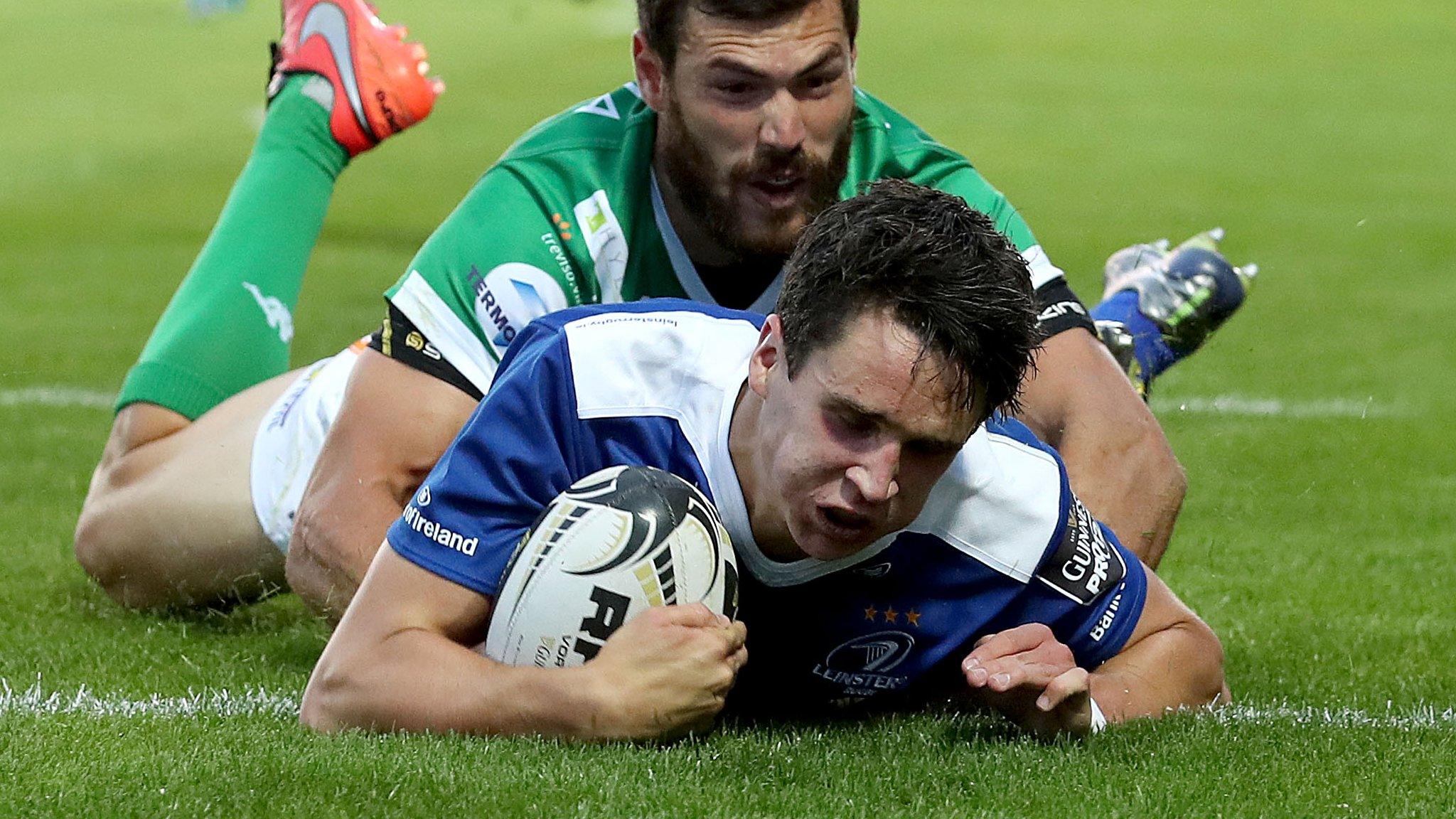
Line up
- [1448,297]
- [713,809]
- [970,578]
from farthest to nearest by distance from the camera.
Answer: [1448,297] → [970,578] → [713,809]

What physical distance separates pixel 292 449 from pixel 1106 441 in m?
2.44

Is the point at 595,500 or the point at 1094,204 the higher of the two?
the point at 595,500

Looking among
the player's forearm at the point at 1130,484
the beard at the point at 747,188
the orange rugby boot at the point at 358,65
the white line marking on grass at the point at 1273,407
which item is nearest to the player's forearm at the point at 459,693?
the beard at the point at 747,188

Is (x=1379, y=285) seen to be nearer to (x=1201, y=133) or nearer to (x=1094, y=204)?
(x=1094, y=204)

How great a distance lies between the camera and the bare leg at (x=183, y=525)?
6188 mm

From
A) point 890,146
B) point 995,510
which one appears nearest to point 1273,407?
point 890,146

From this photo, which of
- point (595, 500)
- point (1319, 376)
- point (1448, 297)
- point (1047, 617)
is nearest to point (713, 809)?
point (595, 500)

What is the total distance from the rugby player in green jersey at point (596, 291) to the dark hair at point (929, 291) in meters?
1.28

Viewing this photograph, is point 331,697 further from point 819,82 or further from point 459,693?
point 819,82

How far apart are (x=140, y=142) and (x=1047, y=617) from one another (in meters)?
18.4

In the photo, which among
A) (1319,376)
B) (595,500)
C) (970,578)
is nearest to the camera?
(595,500)

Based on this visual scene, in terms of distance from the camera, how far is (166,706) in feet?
15.3

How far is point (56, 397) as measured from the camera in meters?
9.80

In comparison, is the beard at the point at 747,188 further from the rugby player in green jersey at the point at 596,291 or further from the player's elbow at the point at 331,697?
the player's elbow at the point at 331,697
